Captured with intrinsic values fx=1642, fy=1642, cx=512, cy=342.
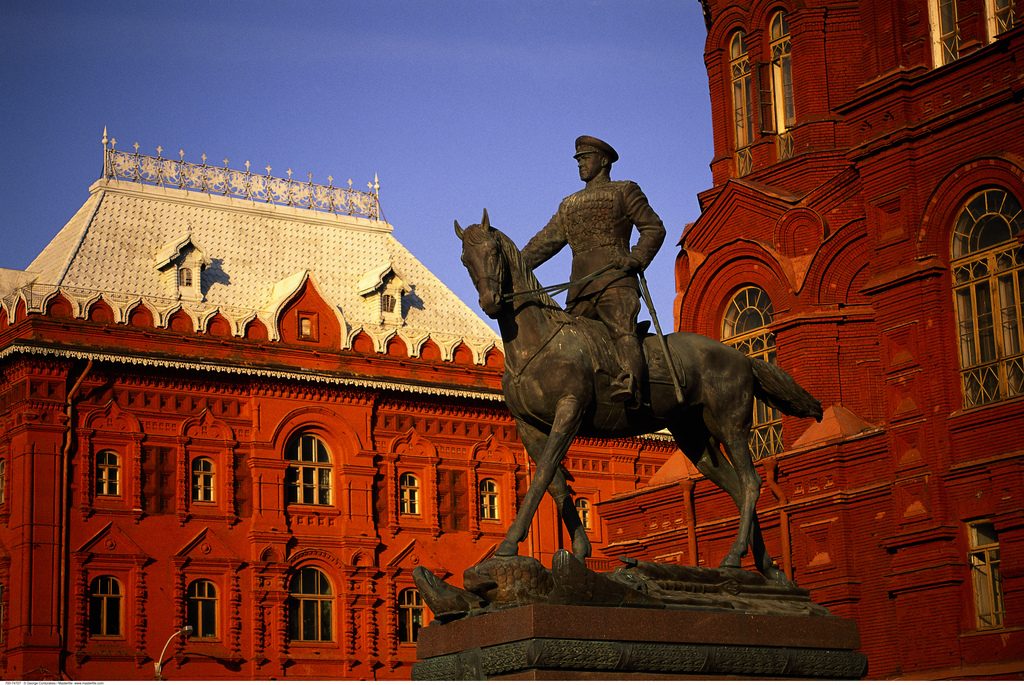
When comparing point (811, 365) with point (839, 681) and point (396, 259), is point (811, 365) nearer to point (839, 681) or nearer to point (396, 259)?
point (839, 681)

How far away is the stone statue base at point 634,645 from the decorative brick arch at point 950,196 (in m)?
14.4

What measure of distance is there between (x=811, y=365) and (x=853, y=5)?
310 inches

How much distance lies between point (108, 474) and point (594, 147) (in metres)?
33.7

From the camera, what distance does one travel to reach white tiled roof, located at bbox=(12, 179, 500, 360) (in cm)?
4988

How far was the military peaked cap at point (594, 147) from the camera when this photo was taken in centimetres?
1520

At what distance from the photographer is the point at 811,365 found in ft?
104

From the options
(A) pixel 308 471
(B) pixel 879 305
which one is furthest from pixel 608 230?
(A) pixel 308 471

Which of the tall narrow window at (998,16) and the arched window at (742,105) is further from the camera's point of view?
the arched window at (742,105)

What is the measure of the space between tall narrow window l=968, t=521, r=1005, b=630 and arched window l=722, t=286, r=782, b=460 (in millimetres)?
6133

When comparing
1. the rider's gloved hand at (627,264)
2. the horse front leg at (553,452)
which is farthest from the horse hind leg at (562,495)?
the rider's gloved hand at (627,264)

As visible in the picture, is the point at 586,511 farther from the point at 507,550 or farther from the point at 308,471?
the point at 507,550

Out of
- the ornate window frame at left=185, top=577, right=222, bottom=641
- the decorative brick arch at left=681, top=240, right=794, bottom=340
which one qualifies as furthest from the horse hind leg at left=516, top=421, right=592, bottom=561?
the ornate window frame at left=185, top=577, right=222, bottom=641

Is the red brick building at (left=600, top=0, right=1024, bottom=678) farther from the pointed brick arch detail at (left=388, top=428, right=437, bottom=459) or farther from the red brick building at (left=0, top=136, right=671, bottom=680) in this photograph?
the pointed brick arch detail at (left=388, top=428, right=437, bottom=459)

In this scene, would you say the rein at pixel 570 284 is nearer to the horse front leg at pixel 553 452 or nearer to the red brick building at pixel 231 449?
the horse front leg at pixel 553 452
